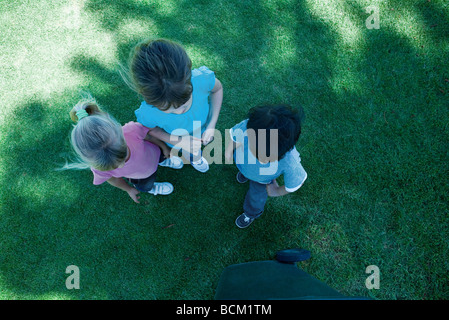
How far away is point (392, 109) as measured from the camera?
2885mm

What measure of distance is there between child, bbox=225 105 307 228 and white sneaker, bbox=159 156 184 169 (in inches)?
32.2

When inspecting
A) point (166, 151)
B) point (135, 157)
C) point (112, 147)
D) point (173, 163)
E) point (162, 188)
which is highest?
point (112, 147)

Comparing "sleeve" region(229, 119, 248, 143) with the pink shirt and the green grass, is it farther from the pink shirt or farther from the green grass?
the green grass

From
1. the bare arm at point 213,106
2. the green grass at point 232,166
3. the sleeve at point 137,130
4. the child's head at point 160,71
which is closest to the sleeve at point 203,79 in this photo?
the bare arm at point 213,106

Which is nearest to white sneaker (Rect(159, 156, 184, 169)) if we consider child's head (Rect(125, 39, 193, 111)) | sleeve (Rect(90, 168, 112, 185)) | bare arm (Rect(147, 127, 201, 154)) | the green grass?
the green grass

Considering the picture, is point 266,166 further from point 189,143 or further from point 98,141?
point 98,141

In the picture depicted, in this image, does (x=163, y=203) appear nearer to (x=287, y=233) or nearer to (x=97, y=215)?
(x=97, y=215)

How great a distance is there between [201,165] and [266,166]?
1.02m

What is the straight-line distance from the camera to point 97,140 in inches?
62.7

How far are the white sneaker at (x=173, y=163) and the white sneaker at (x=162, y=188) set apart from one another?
194mm

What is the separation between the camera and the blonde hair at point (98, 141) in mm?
1592

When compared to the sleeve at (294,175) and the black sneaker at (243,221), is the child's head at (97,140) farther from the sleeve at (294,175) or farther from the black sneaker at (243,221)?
the black sneaker at (243,221)

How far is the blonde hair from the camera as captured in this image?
159 centimetres

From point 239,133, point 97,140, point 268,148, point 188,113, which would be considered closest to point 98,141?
point 97,140
